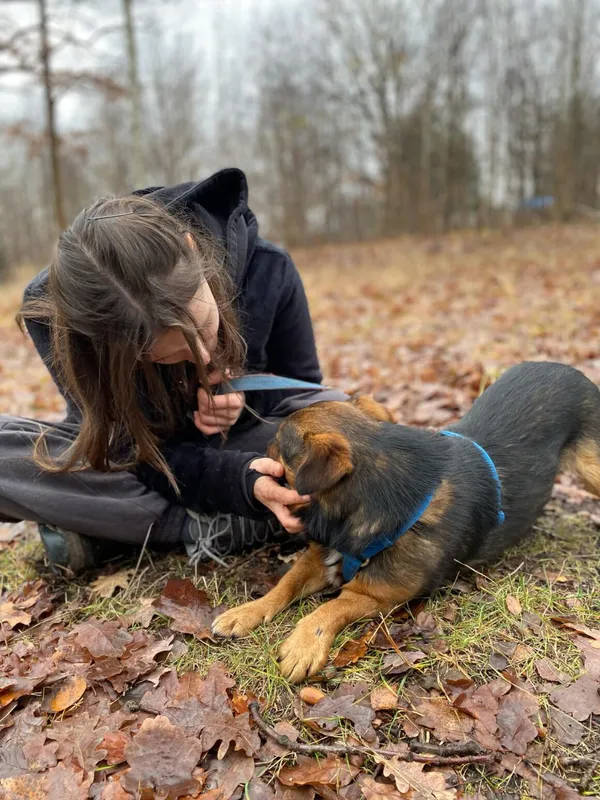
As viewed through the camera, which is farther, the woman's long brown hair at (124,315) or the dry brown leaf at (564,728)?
the woman's long brown hair at (124,315)

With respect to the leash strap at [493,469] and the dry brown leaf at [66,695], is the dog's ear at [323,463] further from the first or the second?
the dry brown leaf at [66,695]

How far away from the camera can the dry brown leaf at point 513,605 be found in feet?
9.30

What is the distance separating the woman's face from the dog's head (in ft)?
1.87

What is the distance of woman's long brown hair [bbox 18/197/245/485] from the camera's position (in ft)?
8.55

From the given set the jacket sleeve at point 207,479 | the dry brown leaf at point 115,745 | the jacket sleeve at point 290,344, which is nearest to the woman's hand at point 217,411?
the jacket sleeve at point 207,479

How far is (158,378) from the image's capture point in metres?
3.23

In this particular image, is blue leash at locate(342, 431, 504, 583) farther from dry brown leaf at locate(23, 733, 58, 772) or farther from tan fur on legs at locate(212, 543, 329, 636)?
dry brown leaf at locate(23, 733, 58, 772)

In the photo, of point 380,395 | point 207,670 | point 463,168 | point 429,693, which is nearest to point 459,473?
point 429,693

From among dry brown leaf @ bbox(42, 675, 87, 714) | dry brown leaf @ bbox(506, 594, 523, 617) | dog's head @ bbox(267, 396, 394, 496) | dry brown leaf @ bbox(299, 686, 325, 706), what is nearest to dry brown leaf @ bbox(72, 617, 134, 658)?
dry brown leaf @ bbox(42, 675, 87, 714)

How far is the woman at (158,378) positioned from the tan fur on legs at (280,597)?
0.79ft

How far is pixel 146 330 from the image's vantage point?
263 centimetres

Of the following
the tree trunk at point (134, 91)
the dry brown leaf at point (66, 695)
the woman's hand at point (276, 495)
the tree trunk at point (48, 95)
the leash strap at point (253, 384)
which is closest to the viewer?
the dry brown leaf at point (66, 695)

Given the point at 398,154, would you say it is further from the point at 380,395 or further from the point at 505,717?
the point at 505,717

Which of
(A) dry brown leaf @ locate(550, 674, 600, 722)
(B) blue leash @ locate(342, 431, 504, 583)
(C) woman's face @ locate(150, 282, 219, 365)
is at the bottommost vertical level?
(A) dry brown leaf @ locate(550, 674, 600, 722)
